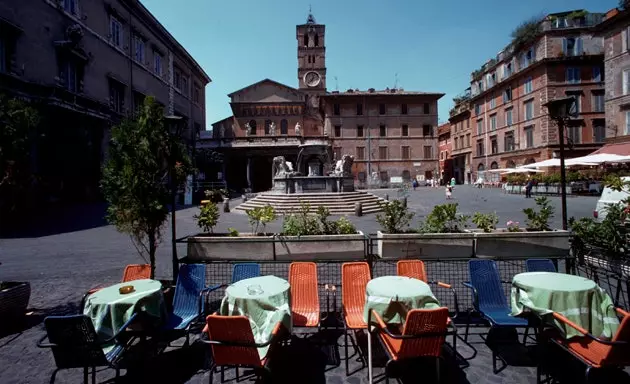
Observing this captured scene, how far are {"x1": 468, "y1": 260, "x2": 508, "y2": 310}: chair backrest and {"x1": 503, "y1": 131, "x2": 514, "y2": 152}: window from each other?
1611 inches

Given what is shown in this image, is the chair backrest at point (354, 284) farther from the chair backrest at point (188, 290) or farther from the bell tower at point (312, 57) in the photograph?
the bell tower at point (312, 57)

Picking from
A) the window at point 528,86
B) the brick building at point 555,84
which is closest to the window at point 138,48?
the brick building at point 555,84

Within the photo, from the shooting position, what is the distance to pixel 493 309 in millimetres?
4145

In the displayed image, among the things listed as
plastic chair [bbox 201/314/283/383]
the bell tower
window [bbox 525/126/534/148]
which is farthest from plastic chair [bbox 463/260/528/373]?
the bell tower

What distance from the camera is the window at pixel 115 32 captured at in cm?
2582

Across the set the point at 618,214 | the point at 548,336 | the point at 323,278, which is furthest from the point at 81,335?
the point at 618,214

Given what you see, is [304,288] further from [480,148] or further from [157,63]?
[480,148]

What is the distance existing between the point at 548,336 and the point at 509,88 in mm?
43728

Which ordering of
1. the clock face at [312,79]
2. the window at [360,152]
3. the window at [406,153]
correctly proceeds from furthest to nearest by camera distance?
the clock face at [312,79], the window at [406,153], the window at [360,152]

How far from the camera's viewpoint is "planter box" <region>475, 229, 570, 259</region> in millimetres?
6312

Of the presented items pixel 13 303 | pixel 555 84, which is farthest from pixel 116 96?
pixel 555 84

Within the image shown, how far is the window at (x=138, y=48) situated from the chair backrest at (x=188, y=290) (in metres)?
31.7

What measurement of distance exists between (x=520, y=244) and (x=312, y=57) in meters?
53.0

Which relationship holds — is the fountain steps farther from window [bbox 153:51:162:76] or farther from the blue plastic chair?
window [bbox 153:51:162:76]
